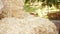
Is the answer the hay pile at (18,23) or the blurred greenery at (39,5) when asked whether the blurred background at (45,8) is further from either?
the hay pile at (18,23)

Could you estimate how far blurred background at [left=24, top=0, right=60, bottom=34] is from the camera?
311 cm

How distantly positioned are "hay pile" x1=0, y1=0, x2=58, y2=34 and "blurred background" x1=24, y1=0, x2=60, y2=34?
73 centimetres

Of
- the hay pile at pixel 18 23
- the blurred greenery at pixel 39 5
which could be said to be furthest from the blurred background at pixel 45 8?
the hay pile at pixel 18 23

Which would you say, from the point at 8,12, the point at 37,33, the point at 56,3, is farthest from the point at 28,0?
the point at 37,33

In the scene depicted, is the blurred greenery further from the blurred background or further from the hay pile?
the hay pile

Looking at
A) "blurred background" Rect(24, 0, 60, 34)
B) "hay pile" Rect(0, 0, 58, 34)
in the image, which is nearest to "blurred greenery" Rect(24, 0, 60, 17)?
"blurred background" Rect(24, 0, 60, 34)

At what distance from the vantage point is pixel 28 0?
10.4ft

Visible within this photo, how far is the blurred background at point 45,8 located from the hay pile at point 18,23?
2.41 feet

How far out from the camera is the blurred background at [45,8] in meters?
3.11

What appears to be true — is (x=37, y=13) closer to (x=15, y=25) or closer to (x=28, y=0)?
(x=28, y=0)

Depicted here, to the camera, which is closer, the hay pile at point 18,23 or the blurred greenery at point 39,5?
the hay pile at point 18,23

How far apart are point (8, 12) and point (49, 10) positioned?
109 cm

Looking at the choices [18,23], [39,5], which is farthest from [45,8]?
[18,23]

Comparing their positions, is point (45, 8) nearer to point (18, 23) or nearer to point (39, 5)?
point (39, 5)
